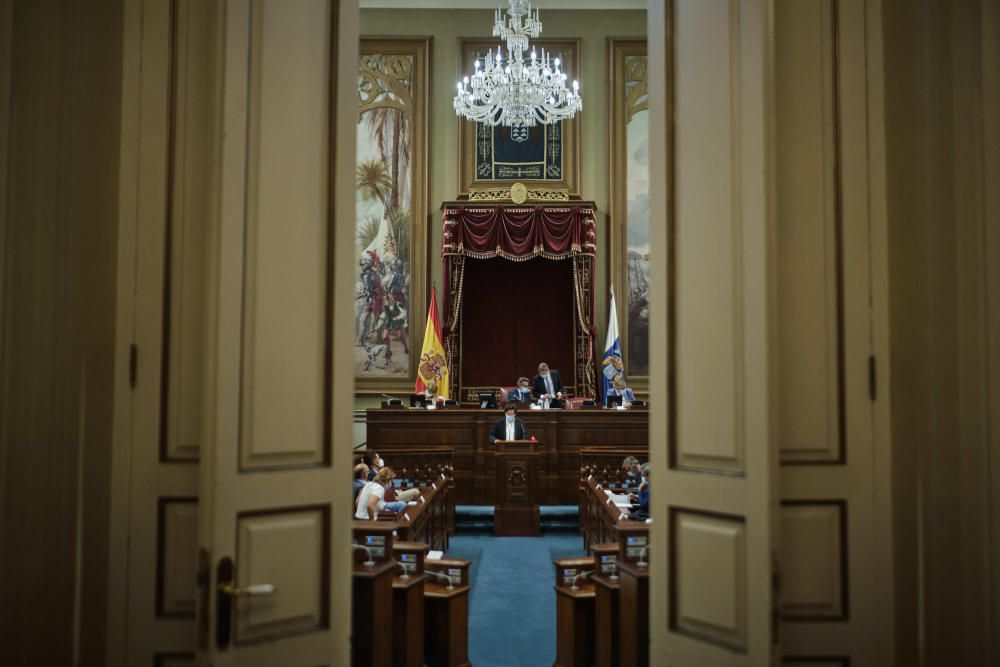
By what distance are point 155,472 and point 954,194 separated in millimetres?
2604

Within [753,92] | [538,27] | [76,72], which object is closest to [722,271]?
[753,92]

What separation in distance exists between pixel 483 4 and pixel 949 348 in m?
11.8

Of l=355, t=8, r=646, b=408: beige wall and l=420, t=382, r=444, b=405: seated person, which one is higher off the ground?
l=355, t=8, r=646, b=408: beige wall

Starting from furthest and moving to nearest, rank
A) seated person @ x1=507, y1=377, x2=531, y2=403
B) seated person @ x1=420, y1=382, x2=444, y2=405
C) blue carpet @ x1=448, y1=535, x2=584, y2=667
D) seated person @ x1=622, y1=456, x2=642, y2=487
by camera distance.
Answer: seated person @ x1=507, y1=377, x2=531, y2=403
seated person @ x1=420, y1=382, x2=444, y2=405
seated person @ x1=622, y1=456, x2=642, y2=487
blue carpet @ x1=448, y1=535, x2=584, y2=667

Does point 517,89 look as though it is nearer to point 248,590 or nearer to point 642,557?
point 642,557

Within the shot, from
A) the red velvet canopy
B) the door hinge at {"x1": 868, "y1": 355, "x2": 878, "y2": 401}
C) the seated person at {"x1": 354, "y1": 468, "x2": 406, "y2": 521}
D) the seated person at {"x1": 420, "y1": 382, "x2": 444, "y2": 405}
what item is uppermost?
the red velvet canopy

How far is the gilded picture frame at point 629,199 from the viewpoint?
12.3 metres

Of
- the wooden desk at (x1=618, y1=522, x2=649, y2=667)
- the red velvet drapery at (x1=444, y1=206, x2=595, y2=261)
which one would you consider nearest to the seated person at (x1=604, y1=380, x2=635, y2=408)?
the red velvet drapery at (x1=444, y1=206, x2=595, y2=261)

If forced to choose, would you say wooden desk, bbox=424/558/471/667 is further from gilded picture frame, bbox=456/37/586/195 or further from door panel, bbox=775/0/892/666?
gilded picture frame, bbox=456/37/586/195

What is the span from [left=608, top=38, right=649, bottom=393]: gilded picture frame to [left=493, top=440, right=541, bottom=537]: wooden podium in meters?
4.45

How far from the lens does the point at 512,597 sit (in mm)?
5930

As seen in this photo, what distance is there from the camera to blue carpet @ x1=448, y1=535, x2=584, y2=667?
15.6ft

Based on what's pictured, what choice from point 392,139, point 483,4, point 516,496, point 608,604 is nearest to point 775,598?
point 608,604

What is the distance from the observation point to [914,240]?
91.7 inches
